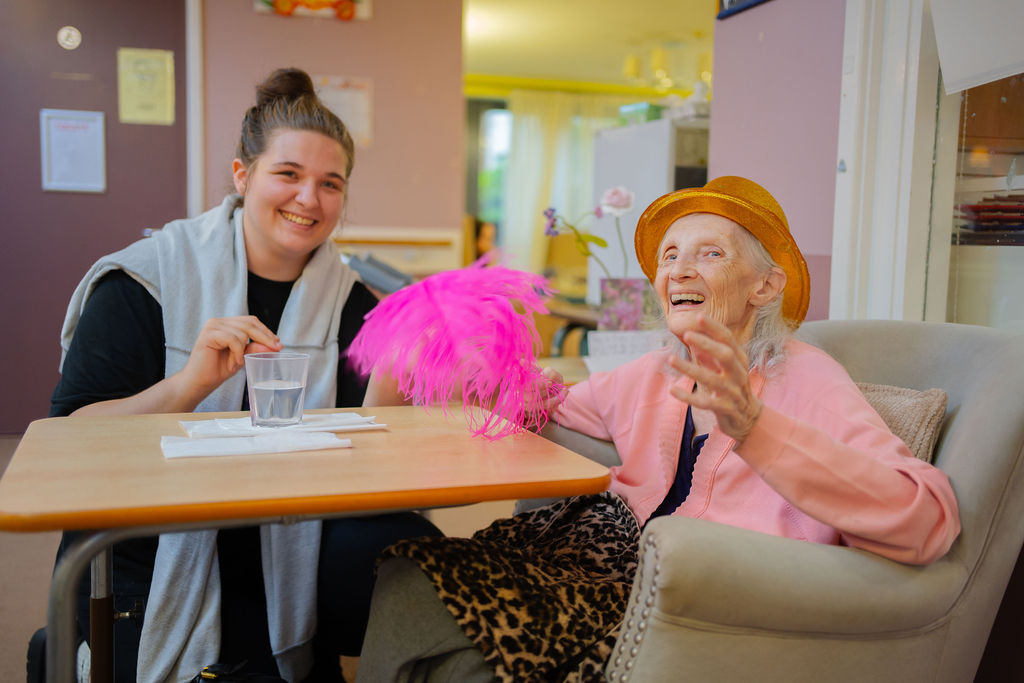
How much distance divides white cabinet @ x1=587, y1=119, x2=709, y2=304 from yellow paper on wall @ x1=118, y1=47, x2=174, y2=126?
93.7 inches

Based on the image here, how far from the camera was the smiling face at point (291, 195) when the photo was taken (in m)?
1.88

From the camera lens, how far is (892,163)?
2113 millimetres

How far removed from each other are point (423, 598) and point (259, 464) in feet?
0.99

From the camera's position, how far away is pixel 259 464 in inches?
46.1

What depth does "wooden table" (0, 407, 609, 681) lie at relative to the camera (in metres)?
0.96

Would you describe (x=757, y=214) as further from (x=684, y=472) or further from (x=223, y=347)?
(x=223, y=347)

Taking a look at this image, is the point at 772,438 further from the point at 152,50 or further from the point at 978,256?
the point at 152,50

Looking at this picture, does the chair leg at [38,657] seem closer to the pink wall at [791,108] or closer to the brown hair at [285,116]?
the brown hair at [285,116]

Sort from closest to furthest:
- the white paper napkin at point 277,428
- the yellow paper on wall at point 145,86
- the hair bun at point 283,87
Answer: the white paper napkin at point 277,428
the hair bun at point 283,87
the yellow paper on wall at point 145,86

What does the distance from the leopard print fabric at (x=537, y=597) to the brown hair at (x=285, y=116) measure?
1035 millimetres

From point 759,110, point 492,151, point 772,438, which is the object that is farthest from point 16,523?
point 492,151

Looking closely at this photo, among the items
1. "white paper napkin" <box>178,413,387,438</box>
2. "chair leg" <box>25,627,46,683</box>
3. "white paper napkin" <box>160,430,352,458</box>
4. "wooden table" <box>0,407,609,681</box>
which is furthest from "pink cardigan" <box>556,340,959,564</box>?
"chair leg" <box>25,627,46,683</box>

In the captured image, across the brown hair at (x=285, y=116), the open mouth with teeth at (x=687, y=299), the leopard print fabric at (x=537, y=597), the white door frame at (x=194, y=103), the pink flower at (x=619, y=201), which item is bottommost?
the leopard print fabric at (x=537, y=597)

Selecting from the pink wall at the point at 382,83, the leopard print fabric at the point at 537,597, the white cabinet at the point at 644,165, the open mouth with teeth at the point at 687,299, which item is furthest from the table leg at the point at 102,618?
the pink wall at the point at 382,83
